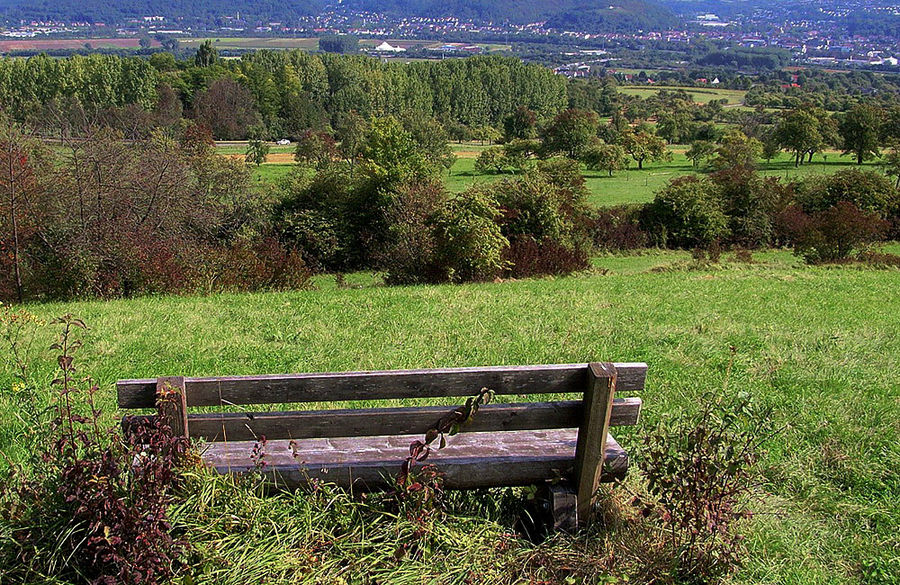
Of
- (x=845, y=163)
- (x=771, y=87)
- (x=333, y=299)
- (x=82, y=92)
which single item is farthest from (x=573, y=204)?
(x=771, y=87)

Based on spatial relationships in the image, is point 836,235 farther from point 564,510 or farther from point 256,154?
point 256,154

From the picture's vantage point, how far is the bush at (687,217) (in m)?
40.9

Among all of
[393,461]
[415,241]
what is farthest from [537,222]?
[393,461]

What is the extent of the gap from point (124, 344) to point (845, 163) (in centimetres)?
7831

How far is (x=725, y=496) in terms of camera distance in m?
3.88

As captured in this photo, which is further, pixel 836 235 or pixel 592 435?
pixel 836 235

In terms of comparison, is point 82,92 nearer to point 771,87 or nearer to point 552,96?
point 552,96

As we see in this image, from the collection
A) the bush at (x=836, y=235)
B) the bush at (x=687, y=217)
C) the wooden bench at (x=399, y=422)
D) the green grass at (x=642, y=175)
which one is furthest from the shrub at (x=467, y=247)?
the green grass at (x=642, y=175)

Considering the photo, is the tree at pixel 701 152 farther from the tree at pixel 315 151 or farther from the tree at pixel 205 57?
the tree at pixel 205 57

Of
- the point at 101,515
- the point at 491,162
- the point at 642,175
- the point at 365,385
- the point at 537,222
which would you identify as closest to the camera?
the point at 101,515

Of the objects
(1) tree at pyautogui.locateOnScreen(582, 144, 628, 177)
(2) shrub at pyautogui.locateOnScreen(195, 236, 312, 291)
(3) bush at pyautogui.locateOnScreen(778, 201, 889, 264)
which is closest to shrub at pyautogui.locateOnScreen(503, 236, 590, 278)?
(2) shrub at pyautogui.locateOnScreen(195, 236, 312, 291)

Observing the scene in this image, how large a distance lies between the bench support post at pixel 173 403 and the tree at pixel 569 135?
80.4m

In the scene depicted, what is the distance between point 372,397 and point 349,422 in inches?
8.7

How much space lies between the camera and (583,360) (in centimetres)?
825
